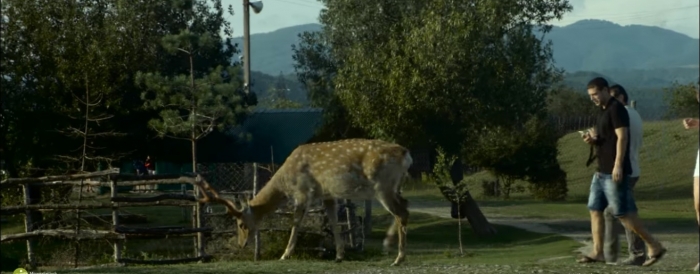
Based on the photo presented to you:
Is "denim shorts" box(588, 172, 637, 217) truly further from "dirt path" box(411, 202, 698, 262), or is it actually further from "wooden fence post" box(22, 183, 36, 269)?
"wooden fence post" box(22, 183, 36, 269)

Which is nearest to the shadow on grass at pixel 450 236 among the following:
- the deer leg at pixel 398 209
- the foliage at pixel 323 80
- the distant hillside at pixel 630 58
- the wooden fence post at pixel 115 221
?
the foliage at pixel 323 80

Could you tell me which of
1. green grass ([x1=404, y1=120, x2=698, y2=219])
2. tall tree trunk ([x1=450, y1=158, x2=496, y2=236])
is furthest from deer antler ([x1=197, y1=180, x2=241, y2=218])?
green grass ([x1=404, y1=120, x2=698, y2=219])

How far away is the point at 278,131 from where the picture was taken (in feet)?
147

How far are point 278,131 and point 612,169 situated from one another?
101 feet

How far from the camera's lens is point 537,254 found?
2670cm

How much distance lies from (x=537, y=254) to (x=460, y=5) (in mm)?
9894

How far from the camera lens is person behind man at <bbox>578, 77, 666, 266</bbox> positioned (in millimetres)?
14375

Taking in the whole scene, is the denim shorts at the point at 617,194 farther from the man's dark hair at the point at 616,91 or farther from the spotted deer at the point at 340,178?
the spotted deer at the point at 340,178

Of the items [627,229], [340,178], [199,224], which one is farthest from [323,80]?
[627,229]

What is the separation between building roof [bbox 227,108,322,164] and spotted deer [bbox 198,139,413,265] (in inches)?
953

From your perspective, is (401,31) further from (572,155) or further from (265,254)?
(572,155)

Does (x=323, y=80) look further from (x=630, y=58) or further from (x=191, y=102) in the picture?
(x=630, y=58)

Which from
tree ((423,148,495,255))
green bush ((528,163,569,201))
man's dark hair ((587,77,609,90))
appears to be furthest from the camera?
green bush ((528,163,569,201))

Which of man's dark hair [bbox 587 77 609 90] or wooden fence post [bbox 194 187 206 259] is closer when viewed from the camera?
man's dark hair [bbox 587 77 609 90]
